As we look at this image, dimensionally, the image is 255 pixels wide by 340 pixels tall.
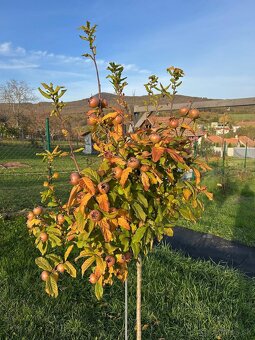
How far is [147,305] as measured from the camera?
95.9 inches

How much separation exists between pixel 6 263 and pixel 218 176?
5901 mm

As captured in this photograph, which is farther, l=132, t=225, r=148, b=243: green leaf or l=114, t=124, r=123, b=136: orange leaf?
l=114, t=124, r=123, b=136: orange leaf

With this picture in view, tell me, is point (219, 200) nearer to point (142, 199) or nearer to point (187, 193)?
point (187, 193)

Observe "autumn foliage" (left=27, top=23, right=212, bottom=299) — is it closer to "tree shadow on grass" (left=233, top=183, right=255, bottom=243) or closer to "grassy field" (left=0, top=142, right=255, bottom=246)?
"grassy field" (left=0, top=142, right=255, bottom=246)

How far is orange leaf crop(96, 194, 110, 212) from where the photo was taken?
97cm

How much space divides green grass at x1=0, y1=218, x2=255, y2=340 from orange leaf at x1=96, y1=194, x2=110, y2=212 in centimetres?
153

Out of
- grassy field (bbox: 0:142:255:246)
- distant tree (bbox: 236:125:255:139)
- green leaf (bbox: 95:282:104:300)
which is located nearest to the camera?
green leaf (bbox: 95:282:104:300)

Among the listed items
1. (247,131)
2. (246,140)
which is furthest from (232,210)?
(246,140)

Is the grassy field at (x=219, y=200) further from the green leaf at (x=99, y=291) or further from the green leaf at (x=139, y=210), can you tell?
the green leaf at (x=99, y=291)

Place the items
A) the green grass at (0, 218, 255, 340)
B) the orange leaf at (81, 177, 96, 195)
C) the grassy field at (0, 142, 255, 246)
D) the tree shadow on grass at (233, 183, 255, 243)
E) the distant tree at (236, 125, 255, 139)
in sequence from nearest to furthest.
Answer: the orange leaf at (81, 177, 96, 195) → the green grass at (0, 218, 255, 340) → the tree shadow on grass at (233, 183, 255, 243) → the grassy field at (0, 142, 255, 246) → the distant tree at (236, 125, 255, 139)

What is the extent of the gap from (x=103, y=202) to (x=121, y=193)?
116mm

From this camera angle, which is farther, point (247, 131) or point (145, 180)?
point (247, 131)

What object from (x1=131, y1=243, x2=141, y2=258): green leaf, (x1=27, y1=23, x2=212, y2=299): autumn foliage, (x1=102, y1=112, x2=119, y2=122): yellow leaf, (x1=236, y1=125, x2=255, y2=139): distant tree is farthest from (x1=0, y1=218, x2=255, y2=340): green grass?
(x1=236, y1=125, x2=255, y2=139): distant tree

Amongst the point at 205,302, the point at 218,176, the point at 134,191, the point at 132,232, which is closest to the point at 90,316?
the point at 205,302
